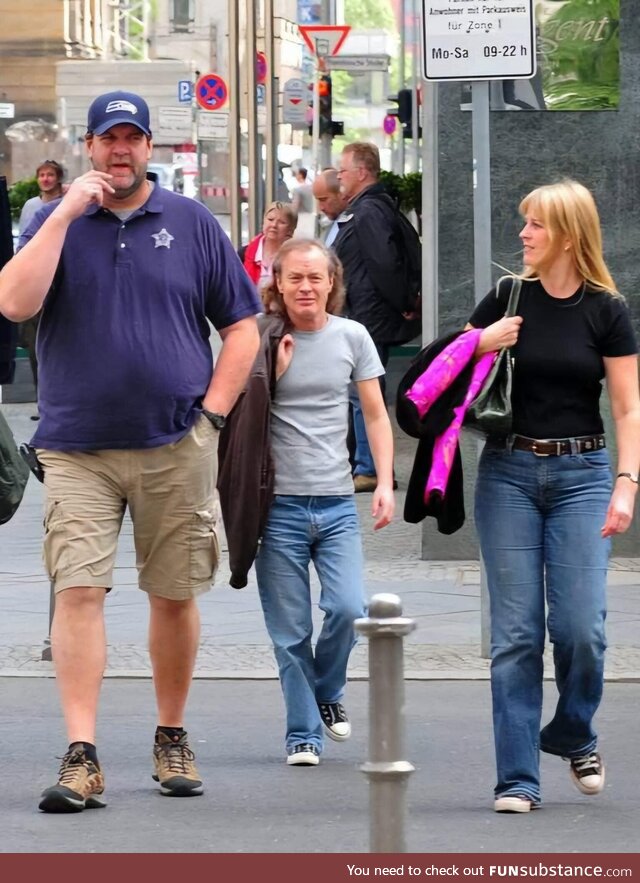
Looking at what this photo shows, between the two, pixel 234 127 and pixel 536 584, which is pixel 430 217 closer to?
pixel 536 584

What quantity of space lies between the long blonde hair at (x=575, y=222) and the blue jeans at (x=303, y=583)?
1239 millimetres

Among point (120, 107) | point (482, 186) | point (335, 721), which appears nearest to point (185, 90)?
point (482, 186)

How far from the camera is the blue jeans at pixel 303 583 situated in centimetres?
662

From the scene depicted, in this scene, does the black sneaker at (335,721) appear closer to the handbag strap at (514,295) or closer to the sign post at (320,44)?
the handbag strap at (514,295)

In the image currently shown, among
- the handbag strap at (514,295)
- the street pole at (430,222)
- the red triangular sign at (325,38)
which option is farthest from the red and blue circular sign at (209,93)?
the handbag strap at (514,295)

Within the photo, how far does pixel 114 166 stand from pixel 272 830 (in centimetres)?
197

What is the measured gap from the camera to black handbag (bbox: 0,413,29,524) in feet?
21.2

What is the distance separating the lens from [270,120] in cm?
2000

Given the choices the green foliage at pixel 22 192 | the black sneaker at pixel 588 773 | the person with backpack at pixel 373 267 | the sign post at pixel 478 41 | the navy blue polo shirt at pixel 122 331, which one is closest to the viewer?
the navy blue polo shirt at pixel 122 331

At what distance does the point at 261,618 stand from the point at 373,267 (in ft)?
14.0

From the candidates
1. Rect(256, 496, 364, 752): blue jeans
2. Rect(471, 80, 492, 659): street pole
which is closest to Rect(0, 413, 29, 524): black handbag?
Rect(256, 496, 364, 752): blue jeans

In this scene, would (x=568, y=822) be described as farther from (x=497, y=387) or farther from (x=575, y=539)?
(x=497, y=387)
